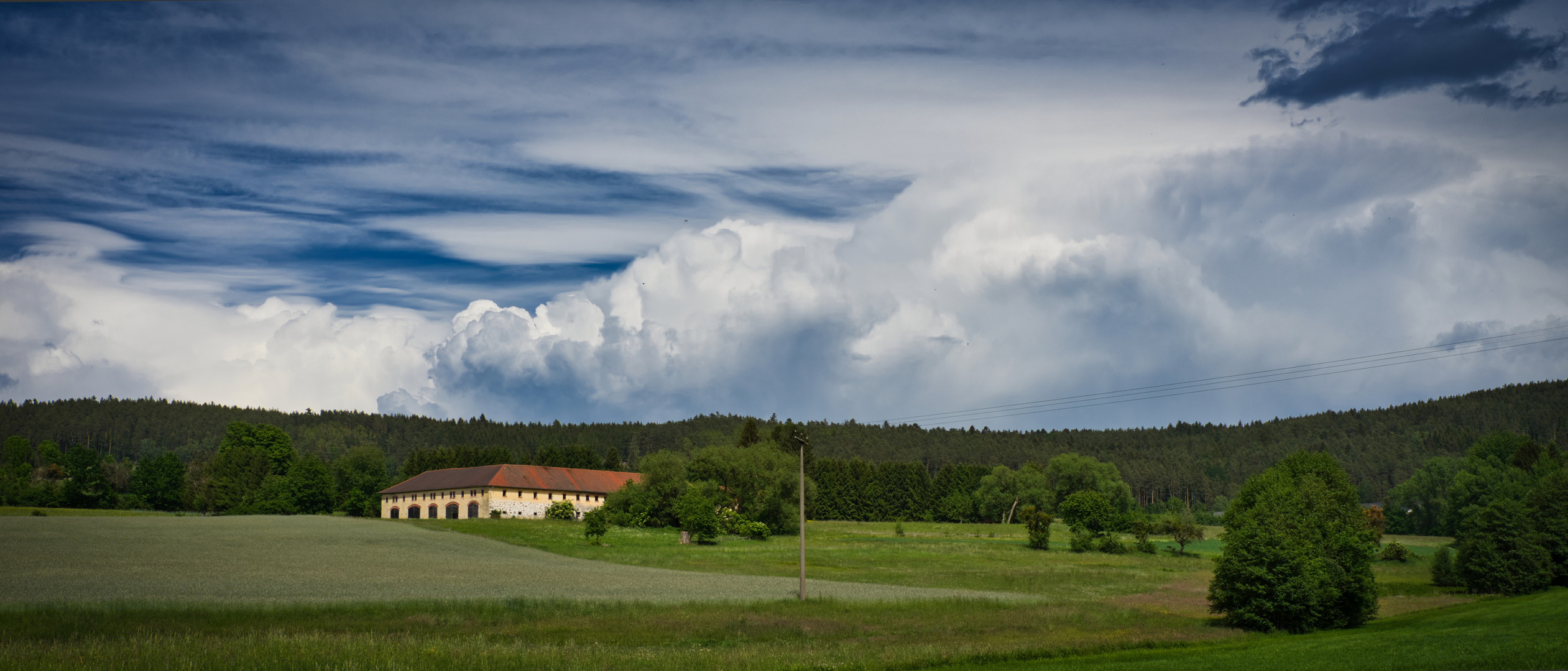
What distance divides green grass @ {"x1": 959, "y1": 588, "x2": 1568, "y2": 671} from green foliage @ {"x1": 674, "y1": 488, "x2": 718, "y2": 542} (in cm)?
5407

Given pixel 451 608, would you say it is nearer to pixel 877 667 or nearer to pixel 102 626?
pixel 102 626

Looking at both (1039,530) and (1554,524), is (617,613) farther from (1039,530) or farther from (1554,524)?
(1039,530)

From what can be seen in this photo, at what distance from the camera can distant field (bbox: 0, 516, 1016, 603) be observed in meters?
41.7

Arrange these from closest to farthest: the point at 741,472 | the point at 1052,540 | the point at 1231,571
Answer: the point at 1231,571
the point at 741,472
the point at 1052,540

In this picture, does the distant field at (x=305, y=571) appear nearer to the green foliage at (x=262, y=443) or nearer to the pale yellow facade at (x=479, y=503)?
the pale yellow facade at (x=479, y=503)

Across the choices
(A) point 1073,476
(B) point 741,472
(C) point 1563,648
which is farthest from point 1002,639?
(A) point 1073,476

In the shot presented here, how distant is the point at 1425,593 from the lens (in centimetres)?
6544

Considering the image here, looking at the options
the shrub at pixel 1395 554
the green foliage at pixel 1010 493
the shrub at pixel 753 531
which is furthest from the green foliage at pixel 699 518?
the green foliage at pixel 1010 493

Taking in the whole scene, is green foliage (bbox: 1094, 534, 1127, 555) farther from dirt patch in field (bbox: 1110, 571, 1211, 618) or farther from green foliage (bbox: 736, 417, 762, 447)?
green foliage (bbox: 736, 417, 762, 447)

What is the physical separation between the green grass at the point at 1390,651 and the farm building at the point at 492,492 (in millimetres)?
93046

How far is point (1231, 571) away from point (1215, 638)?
7.10 meters

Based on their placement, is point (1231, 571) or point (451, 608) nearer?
point (451, 608)

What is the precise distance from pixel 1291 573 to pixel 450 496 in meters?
109

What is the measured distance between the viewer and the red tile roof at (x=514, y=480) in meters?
128
